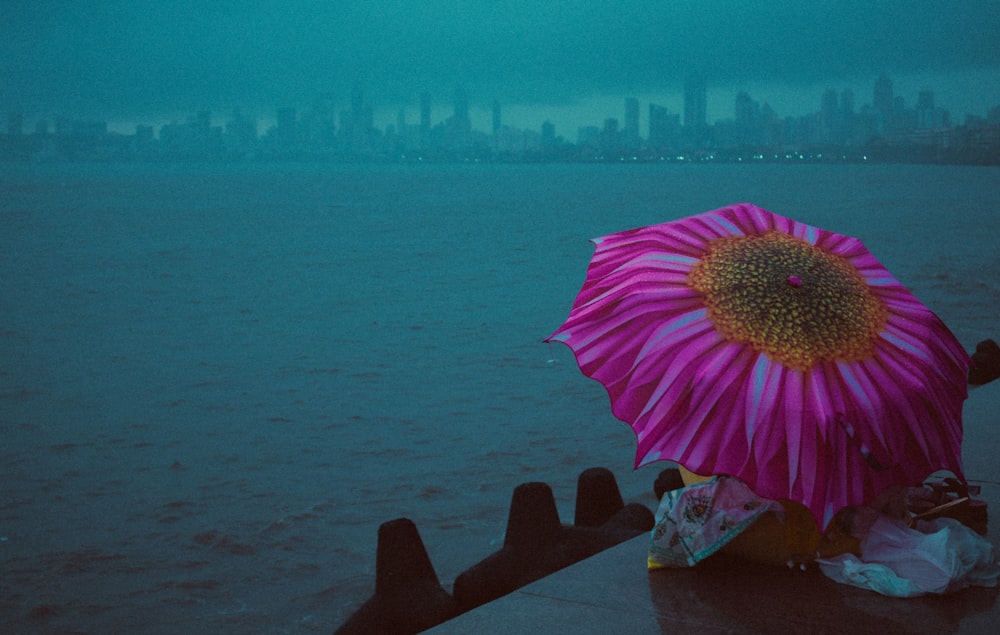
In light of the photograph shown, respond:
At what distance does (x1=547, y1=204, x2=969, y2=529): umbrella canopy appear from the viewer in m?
3.81

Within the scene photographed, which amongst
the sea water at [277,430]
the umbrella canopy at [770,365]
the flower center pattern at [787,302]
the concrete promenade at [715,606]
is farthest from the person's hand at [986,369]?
the flower center pattern at [787,302]

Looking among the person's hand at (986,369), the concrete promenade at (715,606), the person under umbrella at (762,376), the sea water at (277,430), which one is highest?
the person under umbrella at (762,376)

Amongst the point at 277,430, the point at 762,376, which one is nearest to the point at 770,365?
the point at 762,376

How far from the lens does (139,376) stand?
→ 16.1 meters

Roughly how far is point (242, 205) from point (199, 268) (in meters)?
56.1

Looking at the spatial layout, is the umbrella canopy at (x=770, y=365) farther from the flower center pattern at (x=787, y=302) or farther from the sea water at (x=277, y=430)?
the sea water at (x=277, y=430)

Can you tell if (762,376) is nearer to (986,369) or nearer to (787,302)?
(787,302)

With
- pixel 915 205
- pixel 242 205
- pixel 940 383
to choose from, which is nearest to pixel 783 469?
pixel 940 383

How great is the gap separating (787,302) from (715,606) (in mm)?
1103

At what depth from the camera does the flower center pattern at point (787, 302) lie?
13.0ft

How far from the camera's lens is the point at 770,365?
391 centimetres

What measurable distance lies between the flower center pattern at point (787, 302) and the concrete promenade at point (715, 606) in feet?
2.88

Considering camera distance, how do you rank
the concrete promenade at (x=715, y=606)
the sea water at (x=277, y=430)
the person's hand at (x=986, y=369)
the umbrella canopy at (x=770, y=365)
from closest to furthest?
the umbrella canopy at (x=770, y=365) < the concrete promenade at (x=715, y=606) < the sea water at (x=277, y=430) < the person's hand at (x=986, y=369)

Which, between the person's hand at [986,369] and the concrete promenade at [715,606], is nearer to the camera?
the concrete promenade at [715,606]
